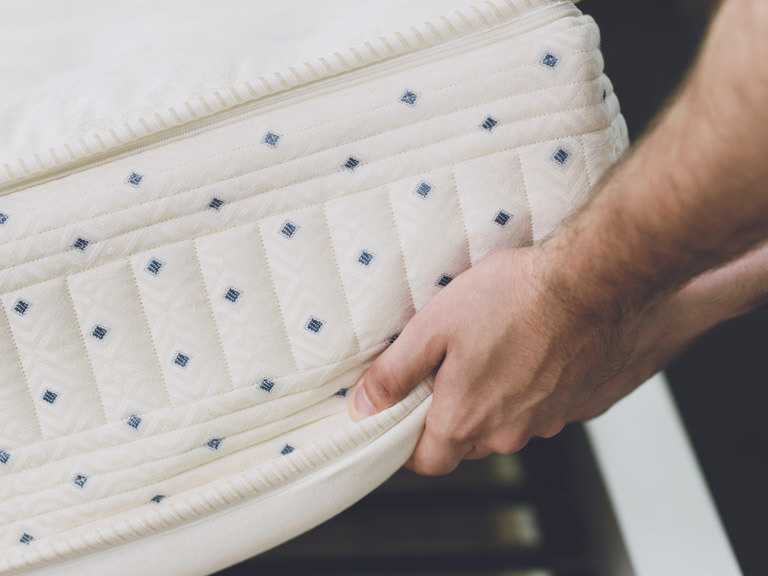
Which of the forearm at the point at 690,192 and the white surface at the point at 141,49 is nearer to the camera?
the forearm at the point at 690,192

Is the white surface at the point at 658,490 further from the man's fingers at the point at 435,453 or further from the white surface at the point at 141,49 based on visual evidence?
the white surface at the point at 141,49

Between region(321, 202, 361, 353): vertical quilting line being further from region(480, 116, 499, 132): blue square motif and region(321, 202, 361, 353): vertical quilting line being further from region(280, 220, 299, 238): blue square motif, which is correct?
region(480, 116, 499, 132): blue square motif

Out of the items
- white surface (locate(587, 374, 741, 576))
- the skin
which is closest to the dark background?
white surface (locate(587, 374, 741, 576))

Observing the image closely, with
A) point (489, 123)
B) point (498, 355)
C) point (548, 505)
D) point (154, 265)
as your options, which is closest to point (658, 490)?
point (548, 505)

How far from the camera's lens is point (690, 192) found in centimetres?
35

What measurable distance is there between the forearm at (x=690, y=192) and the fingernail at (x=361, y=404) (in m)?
0.16

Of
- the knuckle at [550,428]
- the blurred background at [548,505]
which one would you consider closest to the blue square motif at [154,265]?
the knuckle at [550,428]

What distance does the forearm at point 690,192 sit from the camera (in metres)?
0.32

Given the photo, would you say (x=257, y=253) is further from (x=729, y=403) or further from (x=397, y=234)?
(x=729, y=403)

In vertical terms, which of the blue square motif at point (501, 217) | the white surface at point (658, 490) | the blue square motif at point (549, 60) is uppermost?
the blue square motif at point (549, 60)

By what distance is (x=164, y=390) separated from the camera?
487 mm

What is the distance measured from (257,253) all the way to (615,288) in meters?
0.24

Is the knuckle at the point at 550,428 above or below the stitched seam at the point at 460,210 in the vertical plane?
below

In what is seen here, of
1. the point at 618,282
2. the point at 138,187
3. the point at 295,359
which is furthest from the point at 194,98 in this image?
the point at 618,282
